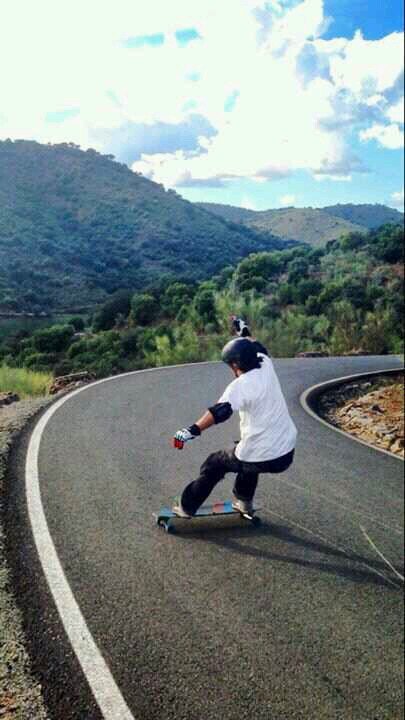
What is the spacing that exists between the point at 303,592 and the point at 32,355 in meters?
8.90

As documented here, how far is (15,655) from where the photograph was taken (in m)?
6.63

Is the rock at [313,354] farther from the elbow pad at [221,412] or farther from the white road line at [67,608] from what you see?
the white road line at [67,608]

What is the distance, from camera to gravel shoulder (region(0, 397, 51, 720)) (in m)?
5.55

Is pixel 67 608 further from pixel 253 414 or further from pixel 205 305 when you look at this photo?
pixel 253 414

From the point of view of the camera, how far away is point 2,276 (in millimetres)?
2674

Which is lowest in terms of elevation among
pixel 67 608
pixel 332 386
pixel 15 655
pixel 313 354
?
pixel 67 608

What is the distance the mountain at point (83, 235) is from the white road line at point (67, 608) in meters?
1.82

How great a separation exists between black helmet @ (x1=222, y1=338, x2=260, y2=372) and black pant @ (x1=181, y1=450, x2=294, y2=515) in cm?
33

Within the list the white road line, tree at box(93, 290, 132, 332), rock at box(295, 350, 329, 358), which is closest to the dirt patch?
rock at box(295, 350, 329, 358)

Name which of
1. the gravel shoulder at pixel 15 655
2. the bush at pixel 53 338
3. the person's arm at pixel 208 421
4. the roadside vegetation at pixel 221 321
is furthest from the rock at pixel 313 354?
the gravel shoulder at pixel 15 655

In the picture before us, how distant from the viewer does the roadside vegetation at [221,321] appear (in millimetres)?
2904

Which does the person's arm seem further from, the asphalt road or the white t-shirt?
the asphalt road

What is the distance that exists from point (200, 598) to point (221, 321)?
793cm

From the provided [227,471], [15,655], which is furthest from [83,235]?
[15,655]
